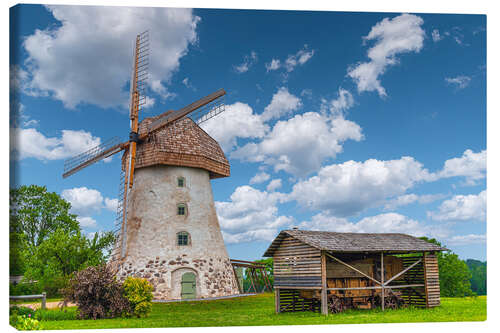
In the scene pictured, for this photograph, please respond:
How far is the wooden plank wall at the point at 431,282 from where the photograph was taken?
59.6 ft

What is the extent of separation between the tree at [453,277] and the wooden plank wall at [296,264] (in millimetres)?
18145

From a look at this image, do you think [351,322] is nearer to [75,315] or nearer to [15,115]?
[75,315]

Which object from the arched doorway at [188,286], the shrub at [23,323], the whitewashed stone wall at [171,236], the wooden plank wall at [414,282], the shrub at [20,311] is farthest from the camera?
the arched doorway at [188,286]

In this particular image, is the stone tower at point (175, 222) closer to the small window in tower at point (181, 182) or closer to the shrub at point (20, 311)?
the small window in tower at point (181, 182)

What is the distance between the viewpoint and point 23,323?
42.5 feet

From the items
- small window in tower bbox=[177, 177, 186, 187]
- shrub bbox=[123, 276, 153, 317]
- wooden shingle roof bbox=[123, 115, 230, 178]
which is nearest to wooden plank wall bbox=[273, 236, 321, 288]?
shrub bbox=[123, 276, 153, 317]

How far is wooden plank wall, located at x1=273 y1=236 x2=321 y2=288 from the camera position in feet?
53.3

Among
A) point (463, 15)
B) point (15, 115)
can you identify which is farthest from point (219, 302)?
point (463, 15)

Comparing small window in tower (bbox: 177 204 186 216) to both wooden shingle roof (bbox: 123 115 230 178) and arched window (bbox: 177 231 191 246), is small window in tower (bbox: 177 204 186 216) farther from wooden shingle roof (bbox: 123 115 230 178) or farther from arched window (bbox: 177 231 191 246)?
wooden shingle roof (bbox: 123 115 230 178)

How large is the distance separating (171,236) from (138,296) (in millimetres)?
6183

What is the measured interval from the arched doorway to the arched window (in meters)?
1.41

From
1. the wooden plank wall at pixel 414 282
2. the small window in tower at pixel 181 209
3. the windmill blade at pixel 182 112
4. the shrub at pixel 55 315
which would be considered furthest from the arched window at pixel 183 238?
the wooden plank wall at pixel 414 282

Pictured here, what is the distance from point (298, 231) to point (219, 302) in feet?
19.1
